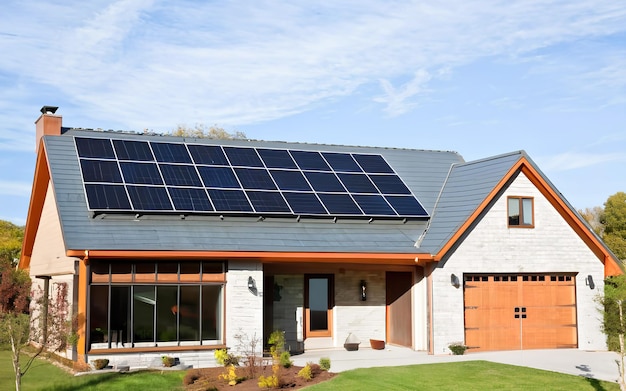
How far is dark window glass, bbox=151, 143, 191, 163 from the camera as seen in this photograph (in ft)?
84.9

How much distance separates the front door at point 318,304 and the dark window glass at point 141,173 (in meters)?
5.95

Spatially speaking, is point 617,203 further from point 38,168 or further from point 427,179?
point 38,168

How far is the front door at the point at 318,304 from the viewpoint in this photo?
25750mm

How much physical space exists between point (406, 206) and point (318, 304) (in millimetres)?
4557

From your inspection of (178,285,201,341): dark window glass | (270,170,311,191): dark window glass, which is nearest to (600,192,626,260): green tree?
(270,170,311,191): dark window glass

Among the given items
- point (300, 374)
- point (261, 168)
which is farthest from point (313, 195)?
point (300, 374)

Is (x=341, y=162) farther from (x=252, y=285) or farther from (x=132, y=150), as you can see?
(x=252, y=285)

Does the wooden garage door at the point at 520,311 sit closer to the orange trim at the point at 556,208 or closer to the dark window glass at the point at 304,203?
the orange trim at the point at 556,208

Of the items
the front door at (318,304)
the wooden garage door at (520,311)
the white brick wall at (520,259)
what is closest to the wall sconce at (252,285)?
the front door at (318,304)

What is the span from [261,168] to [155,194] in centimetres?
442

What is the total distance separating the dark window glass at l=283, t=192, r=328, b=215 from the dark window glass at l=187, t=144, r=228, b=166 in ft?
9.12

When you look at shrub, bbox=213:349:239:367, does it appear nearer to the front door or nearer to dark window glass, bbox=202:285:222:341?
dark window glass, bbox=202:285:222:341

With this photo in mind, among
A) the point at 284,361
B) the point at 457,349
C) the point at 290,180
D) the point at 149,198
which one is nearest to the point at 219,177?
the point at 290,180

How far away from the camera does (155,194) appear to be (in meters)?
23.6
